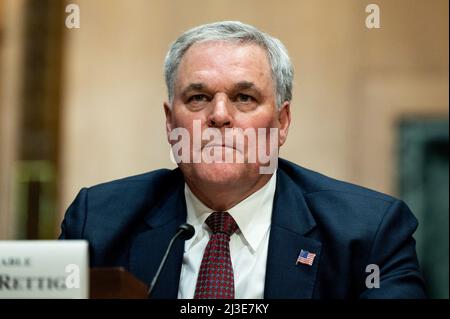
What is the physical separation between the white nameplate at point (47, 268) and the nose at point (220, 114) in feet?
2.55

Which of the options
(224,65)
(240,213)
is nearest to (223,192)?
(240,213)

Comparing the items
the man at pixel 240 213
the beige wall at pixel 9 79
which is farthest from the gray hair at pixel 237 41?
the beige wall at pixel 9 79

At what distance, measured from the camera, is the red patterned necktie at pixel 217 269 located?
7.48ft

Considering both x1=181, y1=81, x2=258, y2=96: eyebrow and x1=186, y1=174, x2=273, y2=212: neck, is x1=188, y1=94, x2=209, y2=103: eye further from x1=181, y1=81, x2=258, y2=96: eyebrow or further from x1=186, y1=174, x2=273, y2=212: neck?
x1=186, y1=174, x2=273, y2=212: neck

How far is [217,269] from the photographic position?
7.62ft

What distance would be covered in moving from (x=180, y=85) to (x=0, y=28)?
9.98 feet

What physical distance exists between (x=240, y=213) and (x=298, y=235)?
0.20 metres

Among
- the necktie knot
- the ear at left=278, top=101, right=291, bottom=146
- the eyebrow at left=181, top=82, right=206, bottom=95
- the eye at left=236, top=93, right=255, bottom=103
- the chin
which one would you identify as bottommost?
the necktie knot

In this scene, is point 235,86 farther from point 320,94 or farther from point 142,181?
point 320,94

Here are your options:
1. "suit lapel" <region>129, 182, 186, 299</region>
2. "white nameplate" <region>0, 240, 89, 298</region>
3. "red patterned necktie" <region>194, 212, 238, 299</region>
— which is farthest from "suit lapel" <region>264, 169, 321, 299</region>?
"white nameplate" <region>0, 240, 89, 298</region>

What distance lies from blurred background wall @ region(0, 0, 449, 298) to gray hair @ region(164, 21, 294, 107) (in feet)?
6.37

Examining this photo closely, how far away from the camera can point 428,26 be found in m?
4.66

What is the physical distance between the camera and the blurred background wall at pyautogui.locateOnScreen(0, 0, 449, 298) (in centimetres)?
460

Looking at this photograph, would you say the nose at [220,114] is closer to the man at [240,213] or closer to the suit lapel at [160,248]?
the man at [240,213]
